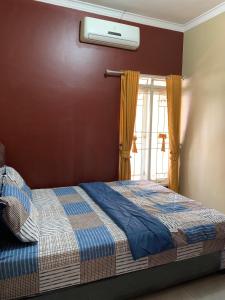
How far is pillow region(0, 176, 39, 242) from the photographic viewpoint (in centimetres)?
155

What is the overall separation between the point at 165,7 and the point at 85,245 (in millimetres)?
2892

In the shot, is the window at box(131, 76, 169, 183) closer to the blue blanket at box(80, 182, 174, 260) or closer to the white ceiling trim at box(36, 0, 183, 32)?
the white ceiling trim at box(36, 0, 183, 32)

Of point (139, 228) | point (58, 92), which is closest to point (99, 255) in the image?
point (139, 228)

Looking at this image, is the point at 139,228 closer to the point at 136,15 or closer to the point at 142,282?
the point at 142,282

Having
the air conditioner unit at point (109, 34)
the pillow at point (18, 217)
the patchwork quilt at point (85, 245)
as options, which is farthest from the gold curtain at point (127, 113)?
the pillow at point (18, 217)

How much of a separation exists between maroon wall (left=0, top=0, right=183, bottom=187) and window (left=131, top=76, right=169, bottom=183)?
284mm

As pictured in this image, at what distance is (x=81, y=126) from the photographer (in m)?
3.19

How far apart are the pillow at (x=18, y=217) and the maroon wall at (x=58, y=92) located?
1.29m

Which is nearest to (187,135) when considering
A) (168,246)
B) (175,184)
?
(175,184)

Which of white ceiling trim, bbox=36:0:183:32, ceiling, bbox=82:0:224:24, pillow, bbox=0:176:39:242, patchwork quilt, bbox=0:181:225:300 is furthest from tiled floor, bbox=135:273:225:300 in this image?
white ceiling trim, bbox=36:0:183:32

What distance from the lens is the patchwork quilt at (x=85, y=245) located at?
4.94ft

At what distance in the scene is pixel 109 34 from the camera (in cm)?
303

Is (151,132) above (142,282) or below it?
above

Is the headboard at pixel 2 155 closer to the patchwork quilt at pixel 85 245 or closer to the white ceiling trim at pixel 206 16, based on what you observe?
the patchwork quilt at pixel 85 245
